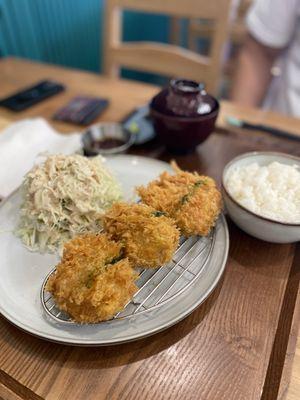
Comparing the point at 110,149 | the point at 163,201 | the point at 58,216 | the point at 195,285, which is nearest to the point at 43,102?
the point at 110,149

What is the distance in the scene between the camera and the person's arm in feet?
7.01

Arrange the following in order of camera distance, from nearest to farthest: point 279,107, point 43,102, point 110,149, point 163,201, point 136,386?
point 136,386
point 163,201
point 110,149
point 43,102
point 279,107

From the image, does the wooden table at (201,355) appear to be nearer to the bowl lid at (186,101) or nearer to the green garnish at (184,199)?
the green garnish at (184,199)

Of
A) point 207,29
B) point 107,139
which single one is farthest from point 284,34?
point 207,29

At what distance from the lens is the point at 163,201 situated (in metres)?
0.98

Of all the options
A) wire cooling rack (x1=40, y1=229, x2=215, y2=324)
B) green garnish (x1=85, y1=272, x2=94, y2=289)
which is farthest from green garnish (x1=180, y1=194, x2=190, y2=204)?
green garnish (x1=85, y1=272, x2=94, y2=289)

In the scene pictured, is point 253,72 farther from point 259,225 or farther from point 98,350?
point 98,350

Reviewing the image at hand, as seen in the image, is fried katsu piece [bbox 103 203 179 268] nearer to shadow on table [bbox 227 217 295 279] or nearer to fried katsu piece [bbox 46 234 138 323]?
fried katsu piece [bbox 46 234 138 323]

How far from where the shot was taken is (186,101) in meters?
1.25

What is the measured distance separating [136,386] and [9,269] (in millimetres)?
448

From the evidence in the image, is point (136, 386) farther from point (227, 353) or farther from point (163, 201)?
point (163, 201)

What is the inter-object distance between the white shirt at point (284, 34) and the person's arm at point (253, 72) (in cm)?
7

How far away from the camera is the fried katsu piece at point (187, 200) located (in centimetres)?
93

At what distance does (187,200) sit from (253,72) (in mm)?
1585
